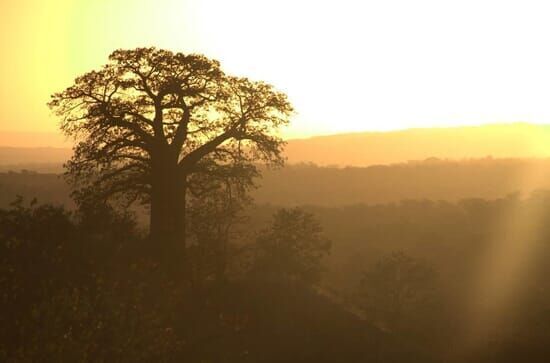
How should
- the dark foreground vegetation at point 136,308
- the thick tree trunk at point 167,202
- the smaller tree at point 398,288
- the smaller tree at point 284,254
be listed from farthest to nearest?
the smaller tree at point 398,288
the smaller tree at point 284,254
the thick tree trunk at point 167,202
the dark foreground vegetation at point 136,308

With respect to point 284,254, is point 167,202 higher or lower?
higher

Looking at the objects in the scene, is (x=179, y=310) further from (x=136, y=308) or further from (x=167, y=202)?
(x=167, y=202)

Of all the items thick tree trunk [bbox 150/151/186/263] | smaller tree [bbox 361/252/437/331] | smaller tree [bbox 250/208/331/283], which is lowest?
smaller tree [bbox 361/252/437/331]

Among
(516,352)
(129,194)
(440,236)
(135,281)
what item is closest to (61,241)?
(135,281)

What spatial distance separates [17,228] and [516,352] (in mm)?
22762

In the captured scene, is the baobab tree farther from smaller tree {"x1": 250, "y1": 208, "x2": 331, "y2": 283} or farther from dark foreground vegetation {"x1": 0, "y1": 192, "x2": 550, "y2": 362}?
smaller tree {"x1": 250, "y1": 208, "x2": 331, "y2": 283}

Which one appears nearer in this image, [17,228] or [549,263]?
[17,228]

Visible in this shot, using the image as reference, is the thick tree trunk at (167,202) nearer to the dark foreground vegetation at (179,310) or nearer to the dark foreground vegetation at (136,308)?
the dark foreground vegetation at (179,310)

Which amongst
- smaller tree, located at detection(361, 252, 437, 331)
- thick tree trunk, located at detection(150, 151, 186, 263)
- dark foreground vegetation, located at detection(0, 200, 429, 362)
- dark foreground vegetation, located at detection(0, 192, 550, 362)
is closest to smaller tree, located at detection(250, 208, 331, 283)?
dark foreground vegetation, located at detection(0, 192, 550, 362)

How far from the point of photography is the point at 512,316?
58156mm

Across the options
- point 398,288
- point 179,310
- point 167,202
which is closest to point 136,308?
Result: point 179,310

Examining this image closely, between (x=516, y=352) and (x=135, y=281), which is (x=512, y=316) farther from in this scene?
(x=135, y=281)

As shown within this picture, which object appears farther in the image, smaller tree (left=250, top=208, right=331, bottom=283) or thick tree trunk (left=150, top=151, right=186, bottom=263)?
smaller tree (left=250, top=208, right=331, bottom=283)

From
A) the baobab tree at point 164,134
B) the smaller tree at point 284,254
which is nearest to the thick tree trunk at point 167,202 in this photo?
the baobab tree at point 164,134
